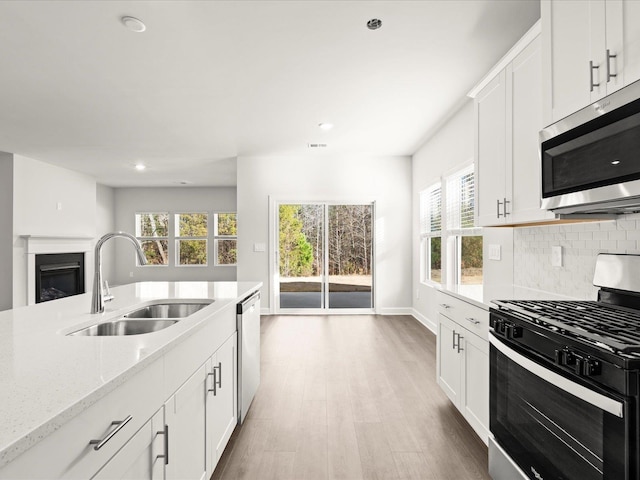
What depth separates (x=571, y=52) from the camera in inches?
62.6

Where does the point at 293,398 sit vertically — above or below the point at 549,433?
below

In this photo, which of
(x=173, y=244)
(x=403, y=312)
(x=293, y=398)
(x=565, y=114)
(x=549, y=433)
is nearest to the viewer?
(x=549, y=433)

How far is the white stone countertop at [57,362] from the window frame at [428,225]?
3.85 m

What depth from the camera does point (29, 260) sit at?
621 cm

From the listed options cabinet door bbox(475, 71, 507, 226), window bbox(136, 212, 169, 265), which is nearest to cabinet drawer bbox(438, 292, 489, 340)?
cabinet door bbox(475, 71, 507, 226)

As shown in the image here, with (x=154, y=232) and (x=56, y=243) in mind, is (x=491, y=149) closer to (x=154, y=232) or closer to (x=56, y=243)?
(x=56, y=243)

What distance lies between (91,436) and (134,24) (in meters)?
2.50

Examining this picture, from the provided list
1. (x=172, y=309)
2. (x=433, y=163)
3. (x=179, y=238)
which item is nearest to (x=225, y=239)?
(x=179, y=238)

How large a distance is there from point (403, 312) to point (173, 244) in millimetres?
6189

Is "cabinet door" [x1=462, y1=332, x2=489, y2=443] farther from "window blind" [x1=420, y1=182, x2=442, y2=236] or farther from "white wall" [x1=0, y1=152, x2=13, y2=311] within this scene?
"white wall" [x1=0, y1=152, x2=13, y2=311]

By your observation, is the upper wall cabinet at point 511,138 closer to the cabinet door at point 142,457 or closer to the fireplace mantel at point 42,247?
the cabinet door at point 142,457

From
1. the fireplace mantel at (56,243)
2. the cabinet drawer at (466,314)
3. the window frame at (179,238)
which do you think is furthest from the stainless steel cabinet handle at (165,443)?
the window frame at (179,238)

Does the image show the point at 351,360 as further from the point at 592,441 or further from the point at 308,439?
the point at 592,441

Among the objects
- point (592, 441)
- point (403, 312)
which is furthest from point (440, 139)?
point (592, 441)
